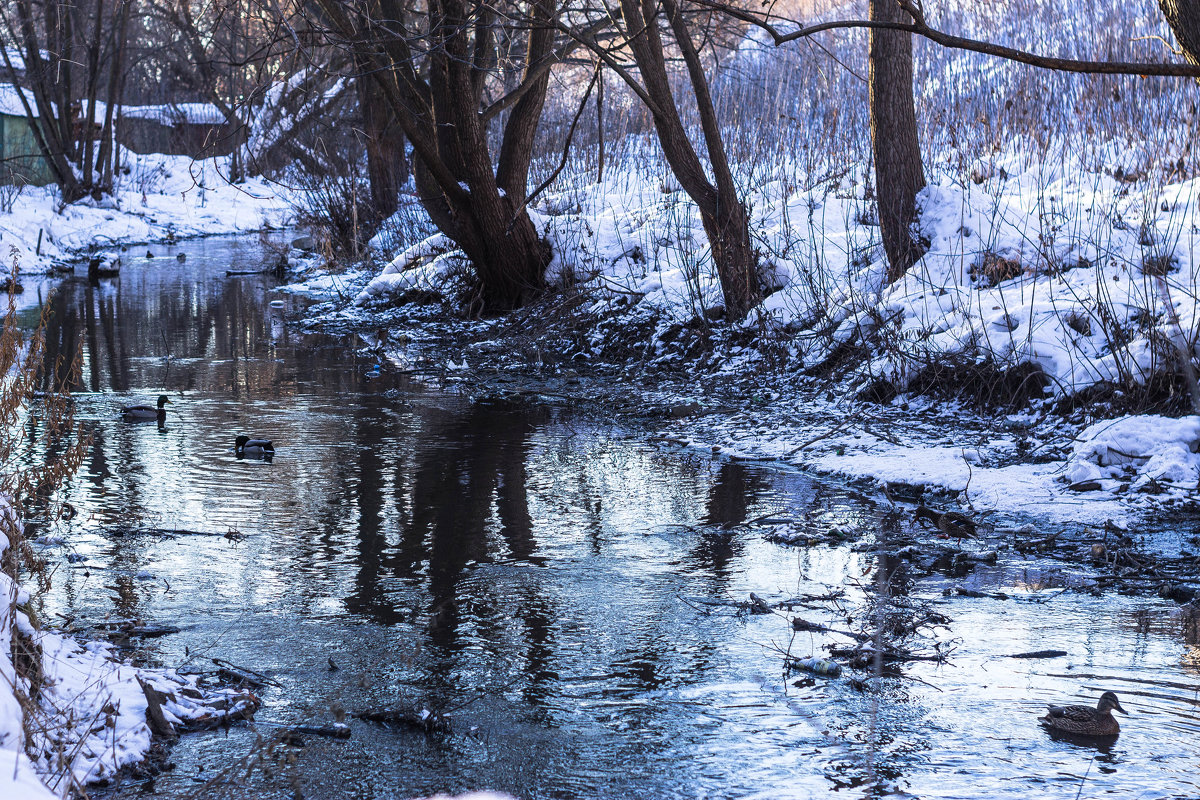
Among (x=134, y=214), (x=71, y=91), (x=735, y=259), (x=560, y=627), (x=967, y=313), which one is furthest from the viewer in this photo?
(x=134, y=214)

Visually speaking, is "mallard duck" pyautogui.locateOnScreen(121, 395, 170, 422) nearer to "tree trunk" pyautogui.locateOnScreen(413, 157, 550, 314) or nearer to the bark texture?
the bark texture

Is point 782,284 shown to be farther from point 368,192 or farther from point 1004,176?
point 368,192

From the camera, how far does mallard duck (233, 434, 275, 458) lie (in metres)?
6.23

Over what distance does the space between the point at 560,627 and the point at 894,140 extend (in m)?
6.22

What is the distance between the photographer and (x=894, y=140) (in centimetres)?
875

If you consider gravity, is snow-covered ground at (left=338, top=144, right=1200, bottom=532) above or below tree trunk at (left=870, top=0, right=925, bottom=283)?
below

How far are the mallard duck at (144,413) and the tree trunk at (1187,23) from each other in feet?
19.7

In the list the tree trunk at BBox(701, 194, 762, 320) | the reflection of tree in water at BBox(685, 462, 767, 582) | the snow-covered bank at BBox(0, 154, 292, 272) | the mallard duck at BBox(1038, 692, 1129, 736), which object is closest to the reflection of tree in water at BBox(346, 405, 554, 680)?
the reflection of tree in water at BBox(685, 462, 767, 582)

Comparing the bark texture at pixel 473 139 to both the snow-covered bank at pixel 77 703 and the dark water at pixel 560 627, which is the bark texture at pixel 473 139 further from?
the snow-covered bank at pixel 77 703

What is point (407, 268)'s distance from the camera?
1311 cm

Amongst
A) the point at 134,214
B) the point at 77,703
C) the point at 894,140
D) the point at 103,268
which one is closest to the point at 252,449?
the point at 77,703

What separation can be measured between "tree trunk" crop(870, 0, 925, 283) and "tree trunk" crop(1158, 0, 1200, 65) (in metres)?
4.15

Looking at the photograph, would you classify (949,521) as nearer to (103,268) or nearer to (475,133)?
(475,133)

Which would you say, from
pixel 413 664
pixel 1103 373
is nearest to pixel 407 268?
pixel 1103 373
